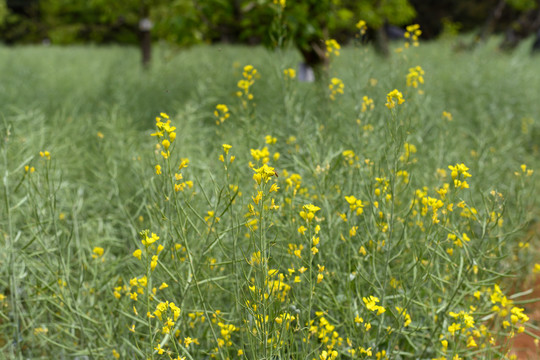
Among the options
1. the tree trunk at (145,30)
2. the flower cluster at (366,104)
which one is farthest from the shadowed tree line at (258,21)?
the flower cluster at (366,104)

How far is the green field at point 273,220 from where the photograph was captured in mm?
1566

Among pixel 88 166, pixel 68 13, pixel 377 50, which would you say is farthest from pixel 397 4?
pixel 68 13

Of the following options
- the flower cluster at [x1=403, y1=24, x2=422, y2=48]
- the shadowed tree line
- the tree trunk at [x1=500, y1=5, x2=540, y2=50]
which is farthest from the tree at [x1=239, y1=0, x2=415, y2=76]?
the tree trunk at [x1=500, y1=5, x2=540, y2=50]

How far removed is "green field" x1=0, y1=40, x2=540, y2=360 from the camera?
157cm

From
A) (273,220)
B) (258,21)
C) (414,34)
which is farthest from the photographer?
(258,21)

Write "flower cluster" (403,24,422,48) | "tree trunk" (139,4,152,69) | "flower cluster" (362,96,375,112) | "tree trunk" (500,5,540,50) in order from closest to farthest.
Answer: "flower cluster" (362,96,375,112)
"flower cluster" (403,24,422,48)
"tree trunk" (139,4,152,69)
"tree trunk" (500,5,540,50)

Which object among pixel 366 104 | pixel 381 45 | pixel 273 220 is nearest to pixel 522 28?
pixel 381 45

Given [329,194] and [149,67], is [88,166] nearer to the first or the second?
[329,194]

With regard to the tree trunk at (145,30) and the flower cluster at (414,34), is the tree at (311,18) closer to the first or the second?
the flower cluster at (414,34)

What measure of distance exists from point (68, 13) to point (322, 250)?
22.5m

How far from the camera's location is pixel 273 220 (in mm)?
1610

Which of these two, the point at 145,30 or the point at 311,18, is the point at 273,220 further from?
the point at 145,30

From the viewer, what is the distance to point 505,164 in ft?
13.0

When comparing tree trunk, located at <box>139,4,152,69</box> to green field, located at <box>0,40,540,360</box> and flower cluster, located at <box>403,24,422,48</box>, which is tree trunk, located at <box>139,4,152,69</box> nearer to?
green field, located at <box>0,40,540,360</box>
